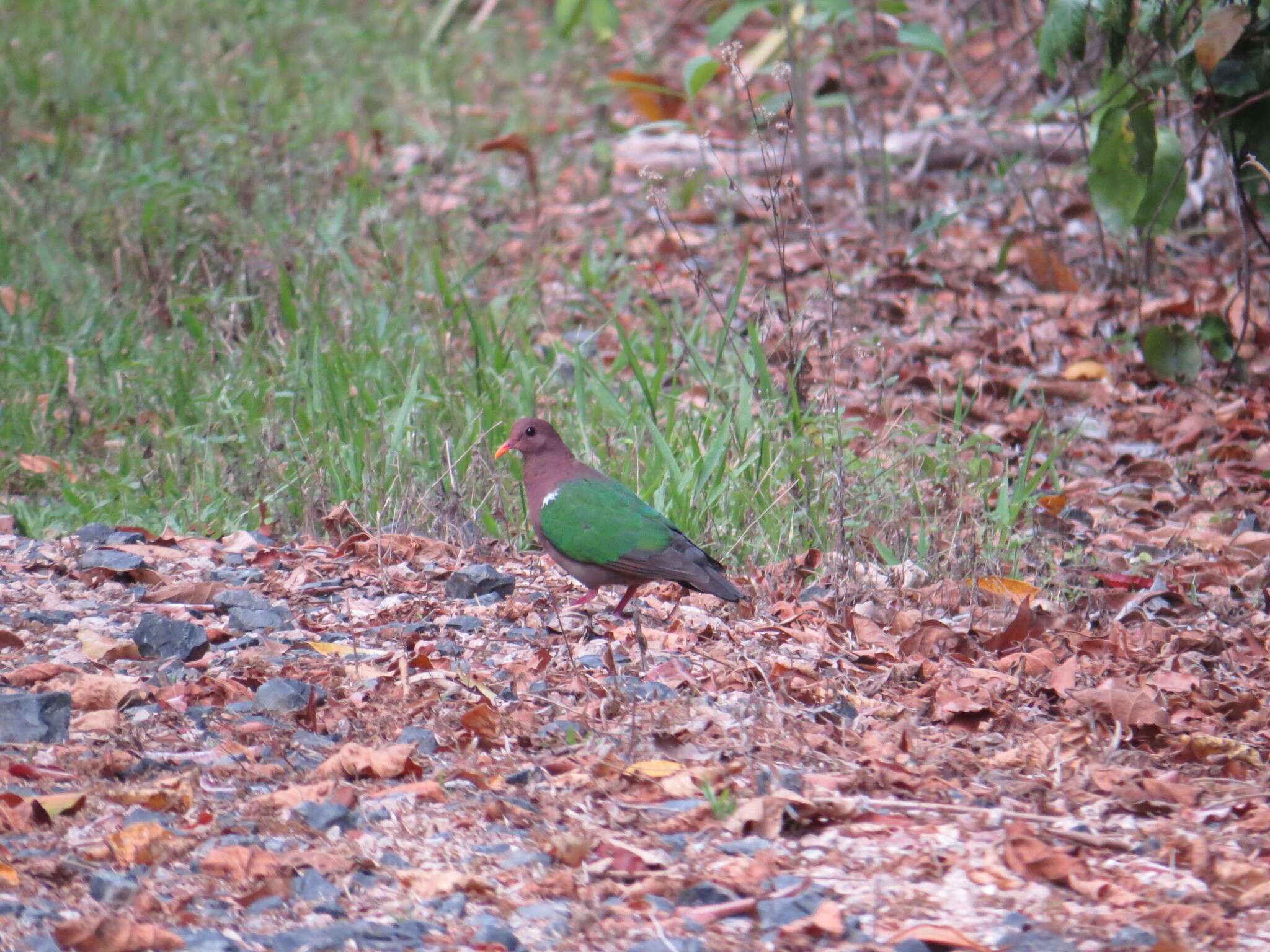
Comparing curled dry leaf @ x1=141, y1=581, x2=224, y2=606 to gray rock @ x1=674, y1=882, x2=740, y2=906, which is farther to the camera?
curled dry leaf @ x1=141, y1=581, x2=224, y2=606

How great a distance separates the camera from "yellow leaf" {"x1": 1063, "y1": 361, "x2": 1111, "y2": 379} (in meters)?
6.06

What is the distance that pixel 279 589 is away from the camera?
392 centimetres

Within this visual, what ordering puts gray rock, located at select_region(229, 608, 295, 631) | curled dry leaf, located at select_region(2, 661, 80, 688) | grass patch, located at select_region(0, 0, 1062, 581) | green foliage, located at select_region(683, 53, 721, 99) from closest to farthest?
curled dry leaf, located at select_region(2, 661, 80, 688), gray rock, located at select_region(229, 608, 295, 631), grass patch, located at select_region(0, 0, 1062, 581), green foliage, located at select_region(683, 53, 721, 99)

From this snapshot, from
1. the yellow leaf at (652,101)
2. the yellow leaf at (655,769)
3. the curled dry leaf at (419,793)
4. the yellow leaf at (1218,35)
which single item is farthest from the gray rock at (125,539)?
the yellow leaf at (652,101)

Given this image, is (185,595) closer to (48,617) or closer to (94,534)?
(48,617)

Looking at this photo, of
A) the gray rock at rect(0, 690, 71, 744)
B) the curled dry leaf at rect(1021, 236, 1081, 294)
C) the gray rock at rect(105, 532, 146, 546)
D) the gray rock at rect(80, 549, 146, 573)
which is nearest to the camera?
the gray rock at rect(0, 690, 71, 744)

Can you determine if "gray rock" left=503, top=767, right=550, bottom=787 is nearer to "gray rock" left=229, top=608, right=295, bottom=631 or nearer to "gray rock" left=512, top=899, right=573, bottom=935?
"gray rock" left=512, top=899, right=573, bottom=935

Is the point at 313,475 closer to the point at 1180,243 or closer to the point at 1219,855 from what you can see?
the point at 1219,855

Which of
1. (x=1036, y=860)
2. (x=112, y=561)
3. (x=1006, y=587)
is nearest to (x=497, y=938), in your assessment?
(x=1036, y=860)

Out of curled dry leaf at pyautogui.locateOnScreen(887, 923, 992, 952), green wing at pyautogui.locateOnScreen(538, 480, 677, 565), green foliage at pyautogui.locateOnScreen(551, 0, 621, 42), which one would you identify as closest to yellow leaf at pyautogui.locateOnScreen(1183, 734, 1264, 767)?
curled dry leaf at pyautogui.locateOnScreen(887, 923, 992, 952)

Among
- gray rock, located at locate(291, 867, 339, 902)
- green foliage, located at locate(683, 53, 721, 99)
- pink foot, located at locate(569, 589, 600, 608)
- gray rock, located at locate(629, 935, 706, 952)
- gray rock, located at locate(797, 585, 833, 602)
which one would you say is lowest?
pink foot, located at locate(569, 589, 600, 608)

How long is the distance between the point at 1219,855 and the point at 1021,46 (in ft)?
21.9

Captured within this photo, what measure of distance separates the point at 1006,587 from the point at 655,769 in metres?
1.63

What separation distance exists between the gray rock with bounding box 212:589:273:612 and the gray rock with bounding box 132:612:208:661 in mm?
274
